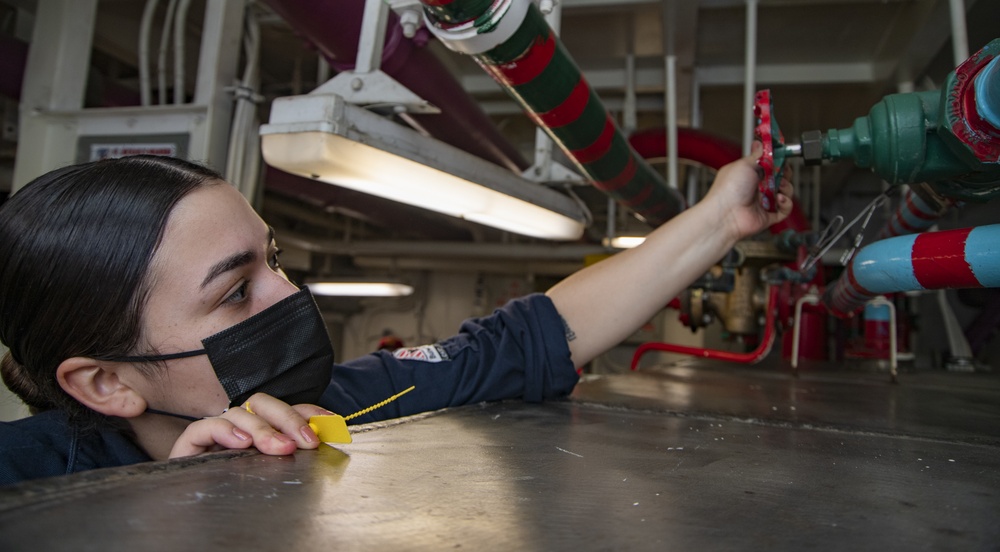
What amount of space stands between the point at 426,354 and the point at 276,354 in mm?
353

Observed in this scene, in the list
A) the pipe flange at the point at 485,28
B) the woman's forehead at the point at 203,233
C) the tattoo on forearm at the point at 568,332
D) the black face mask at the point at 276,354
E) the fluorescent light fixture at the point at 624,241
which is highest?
the fluorescent light fixture at the point at 624,241

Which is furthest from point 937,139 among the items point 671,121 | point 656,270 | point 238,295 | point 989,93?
point 671,121

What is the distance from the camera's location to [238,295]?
2.79 ft

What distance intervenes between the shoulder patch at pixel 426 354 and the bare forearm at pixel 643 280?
0.83ft

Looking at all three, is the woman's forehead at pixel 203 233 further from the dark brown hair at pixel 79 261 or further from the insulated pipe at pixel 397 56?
the insulated pipe at pixel 397 56

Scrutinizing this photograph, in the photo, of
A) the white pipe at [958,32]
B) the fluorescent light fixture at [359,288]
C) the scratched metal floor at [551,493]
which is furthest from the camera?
the fluorescent light fixture at [359,288]

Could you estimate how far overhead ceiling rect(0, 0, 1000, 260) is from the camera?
2.16 meters

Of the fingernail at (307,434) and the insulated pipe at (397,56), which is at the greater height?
the insulated pipe at (397,56)

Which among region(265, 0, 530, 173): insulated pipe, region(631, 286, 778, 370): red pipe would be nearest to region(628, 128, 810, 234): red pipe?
region(631, 286, 778, 370): red pipe

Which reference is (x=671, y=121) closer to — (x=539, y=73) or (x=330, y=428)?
(x=539, y=73)

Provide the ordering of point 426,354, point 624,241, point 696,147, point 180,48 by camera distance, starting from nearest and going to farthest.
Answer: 1. point 426,354
2. point 180,48
3. point 696,147
4. point 624,241

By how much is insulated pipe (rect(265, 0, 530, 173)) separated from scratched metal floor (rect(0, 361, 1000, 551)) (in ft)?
3.19

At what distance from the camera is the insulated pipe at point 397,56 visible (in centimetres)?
148

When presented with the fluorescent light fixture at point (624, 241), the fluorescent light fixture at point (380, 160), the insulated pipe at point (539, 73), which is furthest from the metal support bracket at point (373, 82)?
the fluorescent light fixture at point (624, 241)
